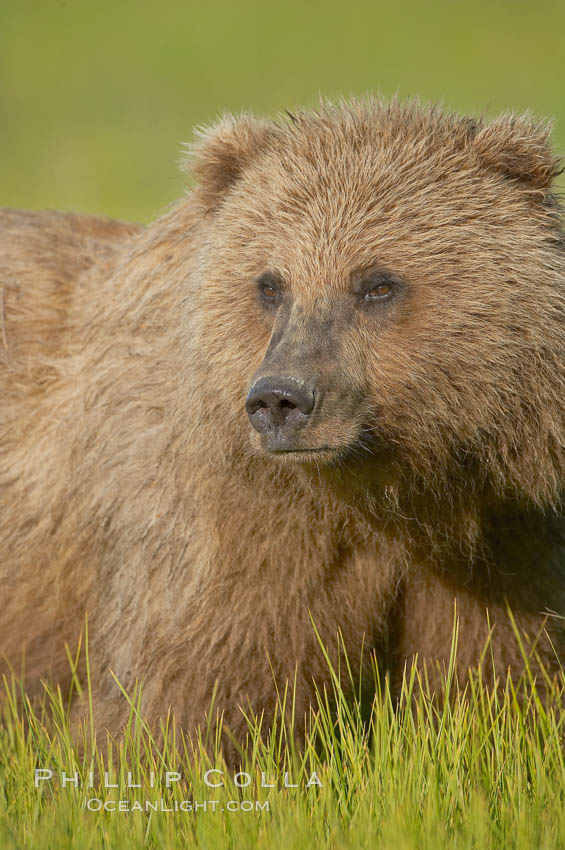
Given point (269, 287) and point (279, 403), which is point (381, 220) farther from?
point (279, 403)

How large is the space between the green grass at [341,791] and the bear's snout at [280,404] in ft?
3.46

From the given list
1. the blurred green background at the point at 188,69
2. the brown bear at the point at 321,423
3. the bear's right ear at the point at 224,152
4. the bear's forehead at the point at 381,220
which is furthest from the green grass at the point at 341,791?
the blurred green background at the point at 188,69

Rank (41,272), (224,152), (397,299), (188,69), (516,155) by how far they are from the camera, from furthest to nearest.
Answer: (188,69) → (41,272) → (224,152) → (516,155) → (397,299)

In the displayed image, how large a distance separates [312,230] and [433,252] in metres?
0.44

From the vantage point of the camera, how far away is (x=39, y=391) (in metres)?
6.36

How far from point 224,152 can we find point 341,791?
96.0 inches

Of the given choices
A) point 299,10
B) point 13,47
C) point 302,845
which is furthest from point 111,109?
point 302,845

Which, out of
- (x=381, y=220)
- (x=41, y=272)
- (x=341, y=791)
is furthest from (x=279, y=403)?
(x=41, y=272)

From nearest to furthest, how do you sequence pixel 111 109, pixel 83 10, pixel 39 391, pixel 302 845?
pixel 302 845, pixel 39 391, pixel 111 109, pixel 83 10

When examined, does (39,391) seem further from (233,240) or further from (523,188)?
(523,188)

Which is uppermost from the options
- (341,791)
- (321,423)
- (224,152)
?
(224,152)

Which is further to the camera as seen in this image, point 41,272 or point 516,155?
point 41,272

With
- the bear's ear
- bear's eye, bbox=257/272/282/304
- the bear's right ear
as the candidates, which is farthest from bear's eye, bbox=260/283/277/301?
the bear's ear

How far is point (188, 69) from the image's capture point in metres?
30.7
